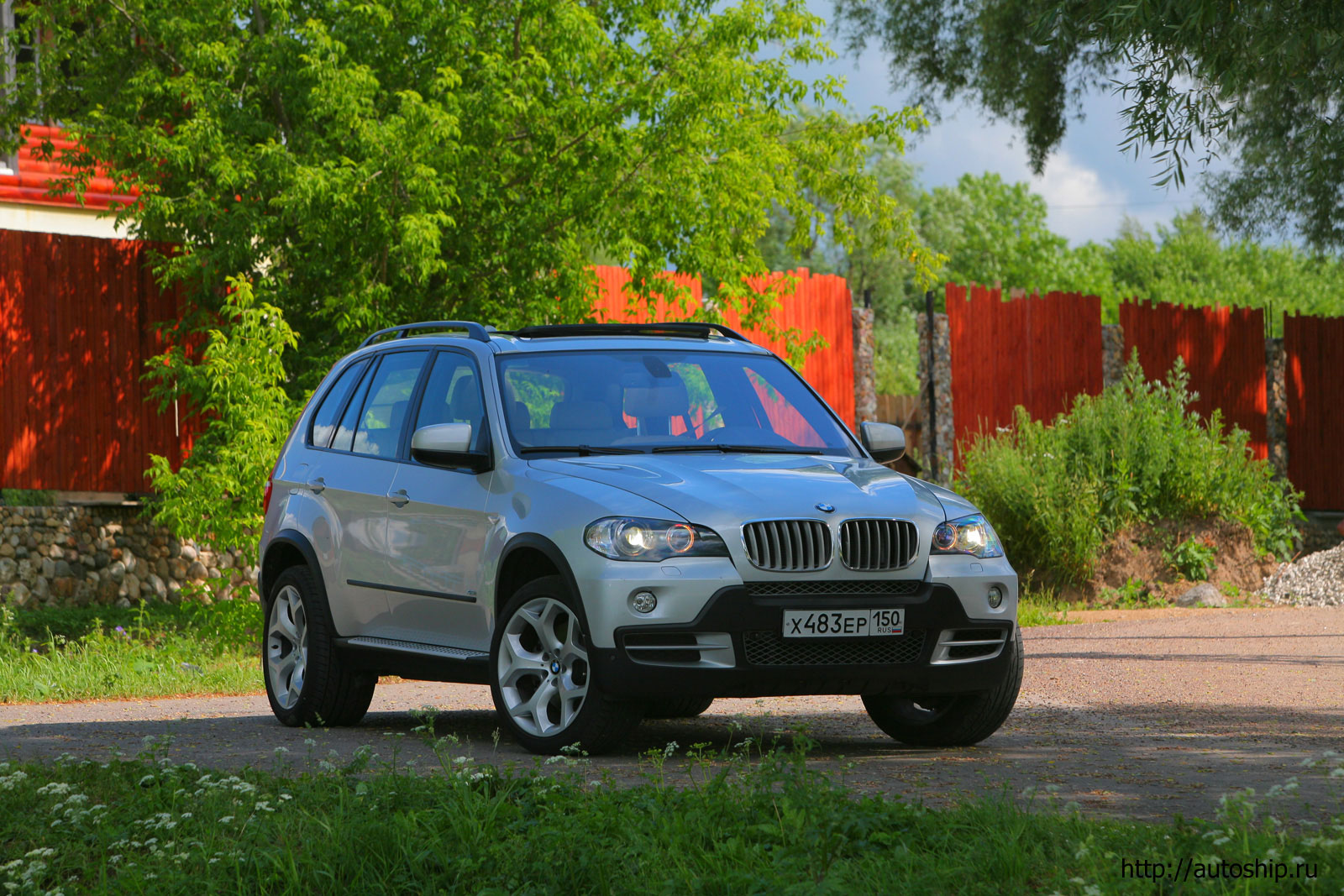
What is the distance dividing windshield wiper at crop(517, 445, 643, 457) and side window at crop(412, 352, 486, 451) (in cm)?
37

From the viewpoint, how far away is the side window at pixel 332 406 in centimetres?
886

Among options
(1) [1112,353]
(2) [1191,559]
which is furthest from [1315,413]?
(2) [1191,559]

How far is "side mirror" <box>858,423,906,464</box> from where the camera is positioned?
793cm

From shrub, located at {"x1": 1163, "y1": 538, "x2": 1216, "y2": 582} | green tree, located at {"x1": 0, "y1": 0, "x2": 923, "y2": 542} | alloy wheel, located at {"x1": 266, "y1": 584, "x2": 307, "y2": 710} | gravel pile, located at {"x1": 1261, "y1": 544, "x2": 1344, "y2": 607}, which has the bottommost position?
gravel pile, located at {"x1": 1261, "y1": 544, "x2": 1344, "y2": 607}

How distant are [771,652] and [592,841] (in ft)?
6.28

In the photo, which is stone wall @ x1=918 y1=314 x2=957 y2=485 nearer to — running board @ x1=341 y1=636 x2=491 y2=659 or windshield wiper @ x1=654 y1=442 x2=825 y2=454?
windshield wiper @ x1=654 y1=442 x2=825 y2=454

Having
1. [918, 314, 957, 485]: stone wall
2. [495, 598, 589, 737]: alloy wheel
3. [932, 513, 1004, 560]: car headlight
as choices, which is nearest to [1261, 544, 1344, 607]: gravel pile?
[918, 314, 957, 485]: stone wall

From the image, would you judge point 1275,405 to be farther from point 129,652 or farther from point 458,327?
point 458,327

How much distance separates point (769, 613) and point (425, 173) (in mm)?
7614

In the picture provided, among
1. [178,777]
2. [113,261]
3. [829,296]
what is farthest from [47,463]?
[178,777]

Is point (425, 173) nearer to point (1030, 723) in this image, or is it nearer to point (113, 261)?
point (113, 261)

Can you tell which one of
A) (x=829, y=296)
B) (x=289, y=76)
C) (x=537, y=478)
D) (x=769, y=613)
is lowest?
(x=769, y=613)

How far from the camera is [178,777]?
588cm

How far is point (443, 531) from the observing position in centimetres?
755
